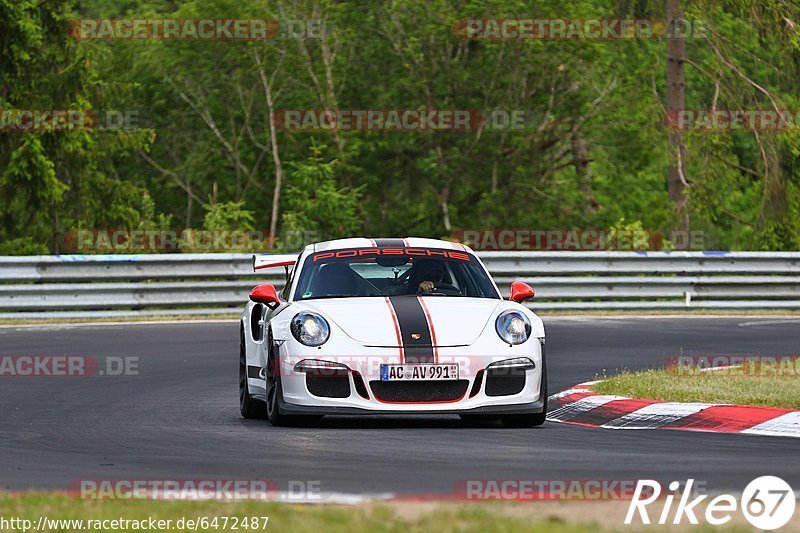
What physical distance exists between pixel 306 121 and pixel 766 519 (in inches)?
1242

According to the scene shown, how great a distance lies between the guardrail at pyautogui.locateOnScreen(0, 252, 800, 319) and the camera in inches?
852

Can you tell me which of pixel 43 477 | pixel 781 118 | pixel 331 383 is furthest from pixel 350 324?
pixel 781 118

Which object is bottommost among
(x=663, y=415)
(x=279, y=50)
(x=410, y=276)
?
(x=663, y=415)

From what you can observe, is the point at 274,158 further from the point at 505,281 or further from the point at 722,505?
the point at 722,505

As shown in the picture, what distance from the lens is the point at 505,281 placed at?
23453 millimetres

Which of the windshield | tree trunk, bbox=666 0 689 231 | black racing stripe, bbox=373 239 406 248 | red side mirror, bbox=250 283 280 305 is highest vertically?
tree trunk, bbox=666 0 689 231

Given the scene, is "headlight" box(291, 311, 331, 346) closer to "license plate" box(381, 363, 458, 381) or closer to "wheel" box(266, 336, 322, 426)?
"wheel" box(266, 336, 322, 426)

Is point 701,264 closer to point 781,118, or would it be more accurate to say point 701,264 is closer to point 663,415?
point 781,118

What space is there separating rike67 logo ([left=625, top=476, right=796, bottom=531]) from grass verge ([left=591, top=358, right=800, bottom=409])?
378 cm

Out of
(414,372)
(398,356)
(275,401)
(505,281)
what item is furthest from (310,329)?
(505,281)

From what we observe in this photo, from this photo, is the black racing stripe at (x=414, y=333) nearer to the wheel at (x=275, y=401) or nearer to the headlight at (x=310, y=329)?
the headlight at (x=310, y=329)

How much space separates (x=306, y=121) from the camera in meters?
37.2

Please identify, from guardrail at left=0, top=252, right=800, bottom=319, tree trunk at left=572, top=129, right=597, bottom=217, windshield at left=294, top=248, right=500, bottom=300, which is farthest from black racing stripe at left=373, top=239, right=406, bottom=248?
tree trunk at left=572, top=129, right=597, bottom=217

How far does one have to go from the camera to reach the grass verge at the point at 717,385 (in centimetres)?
1111
